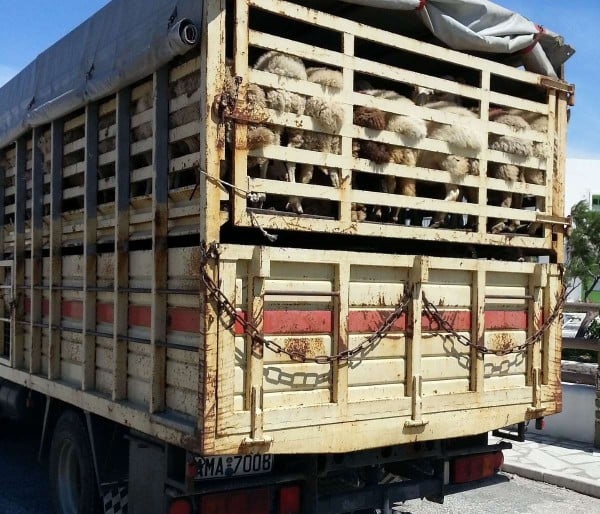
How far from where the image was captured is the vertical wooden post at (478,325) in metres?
4.62

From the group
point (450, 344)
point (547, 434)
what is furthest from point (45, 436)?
point (547, 434)

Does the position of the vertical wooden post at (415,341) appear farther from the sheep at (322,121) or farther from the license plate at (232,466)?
the license plate at (232,466)

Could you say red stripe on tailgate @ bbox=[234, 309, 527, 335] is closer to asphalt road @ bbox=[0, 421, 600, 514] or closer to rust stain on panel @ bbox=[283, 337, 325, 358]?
rust stain on panel @ bbox=[283, 337, 325, 358]

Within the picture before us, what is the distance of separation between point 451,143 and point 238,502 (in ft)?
8.25

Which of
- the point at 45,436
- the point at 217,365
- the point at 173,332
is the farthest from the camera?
the point at 45,436

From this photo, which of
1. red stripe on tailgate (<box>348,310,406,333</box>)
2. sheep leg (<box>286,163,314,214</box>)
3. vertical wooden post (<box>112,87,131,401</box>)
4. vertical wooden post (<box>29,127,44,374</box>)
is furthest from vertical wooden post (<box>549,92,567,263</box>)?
vertical wooden post (<box>29,127,44,374</box>)

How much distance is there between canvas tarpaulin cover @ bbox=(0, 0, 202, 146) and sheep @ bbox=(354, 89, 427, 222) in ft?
3.77

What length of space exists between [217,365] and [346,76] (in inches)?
71.2

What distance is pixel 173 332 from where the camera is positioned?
3996mm

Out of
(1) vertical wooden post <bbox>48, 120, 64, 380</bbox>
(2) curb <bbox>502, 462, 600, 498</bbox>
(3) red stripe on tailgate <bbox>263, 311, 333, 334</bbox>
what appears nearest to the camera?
(3) red stripe on tailgate <bbox>263, 311, 333, 334</bbox>

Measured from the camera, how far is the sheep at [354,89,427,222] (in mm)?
4281

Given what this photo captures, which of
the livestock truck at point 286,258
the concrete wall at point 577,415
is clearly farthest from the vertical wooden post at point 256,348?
the concrete wall at point 577,415

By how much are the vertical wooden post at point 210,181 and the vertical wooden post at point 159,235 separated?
0.47 m

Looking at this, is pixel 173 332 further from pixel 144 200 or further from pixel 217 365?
pixel 144 200
